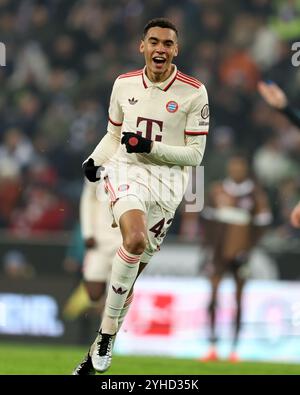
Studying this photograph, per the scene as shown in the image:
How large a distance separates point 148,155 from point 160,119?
273mm

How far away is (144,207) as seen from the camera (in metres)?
8.38

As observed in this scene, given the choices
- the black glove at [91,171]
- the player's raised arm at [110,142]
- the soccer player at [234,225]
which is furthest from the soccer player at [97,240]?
the black glove at [91,171]

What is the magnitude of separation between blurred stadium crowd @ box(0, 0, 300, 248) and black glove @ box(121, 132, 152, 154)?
25.0 ft

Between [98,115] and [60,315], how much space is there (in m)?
3.01

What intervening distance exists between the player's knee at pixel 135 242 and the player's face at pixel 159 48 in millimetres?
1205

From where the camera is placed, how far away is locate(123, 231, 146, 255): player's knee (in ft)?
26.5

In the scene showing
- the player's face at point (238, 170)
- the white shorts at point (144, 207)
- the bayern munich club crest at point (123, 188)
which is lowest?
the white shorts at point (144, 207)

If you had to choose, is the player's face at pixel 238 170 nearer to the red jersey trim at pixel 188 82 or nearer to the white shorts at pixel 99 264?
the white shorts at pixel 99 264

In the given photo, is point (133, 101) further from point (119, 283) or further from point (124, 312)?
point (124, 312)

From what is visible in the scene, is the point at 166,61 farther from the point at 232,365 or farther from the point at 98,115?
the point at 98,115

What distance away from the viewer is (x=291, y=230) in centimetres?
1555

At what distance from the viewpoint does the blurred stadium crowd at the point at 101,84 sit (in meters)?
16.4

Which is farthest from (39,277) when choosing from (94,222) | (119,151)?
(119,151)

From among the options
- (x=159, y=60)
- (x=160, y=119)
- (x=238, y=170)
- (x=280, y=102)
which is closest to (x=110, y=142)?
(x=160, y=119)
